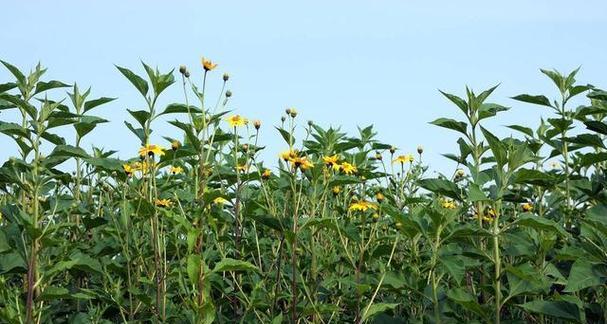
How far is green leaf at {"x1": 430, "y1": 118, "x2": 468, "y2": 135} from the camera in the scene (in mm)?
4008

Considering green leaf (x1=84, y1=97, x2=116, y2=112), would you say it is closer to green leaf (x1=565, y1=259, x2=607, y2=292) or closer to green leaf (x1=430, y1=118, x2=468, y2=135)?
green leaf (x1=430, y1=118, x2=468, y2=135)

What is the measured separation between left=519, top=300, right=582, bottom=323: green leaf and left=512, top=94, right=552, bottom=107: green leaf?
50.2 inches

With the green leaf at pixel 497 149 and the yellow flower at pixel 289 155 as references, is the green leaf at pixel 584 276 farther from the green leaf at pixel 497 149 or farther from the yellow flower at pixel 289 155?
the yellow flower at pixel 289 155

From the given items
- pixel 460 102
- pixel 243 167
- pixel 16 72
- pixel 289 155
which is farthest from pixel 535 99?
pixel 16 72

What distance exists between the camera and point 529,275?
3627 mm

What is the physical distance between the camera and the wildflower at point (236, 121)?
4.75 metres

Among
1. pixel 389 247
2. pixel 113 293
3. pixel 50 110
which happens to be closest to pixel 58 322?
pixel 113 293

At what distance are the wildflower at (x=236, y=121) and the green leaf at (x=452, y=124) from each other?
1.21 m

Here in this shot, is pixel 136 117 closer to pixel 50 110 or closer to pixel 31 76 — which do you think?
pixel 50 110

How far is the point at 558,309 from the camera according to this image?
3.74 metres

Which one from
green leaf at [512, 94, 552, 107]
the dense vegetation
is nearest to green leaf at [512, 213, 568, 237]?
the dense vegetation

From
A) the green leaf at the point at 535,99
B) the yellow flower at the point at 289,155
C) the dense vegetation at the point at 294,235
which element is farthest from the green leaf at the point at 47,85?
the green leaf at the point at 535,99

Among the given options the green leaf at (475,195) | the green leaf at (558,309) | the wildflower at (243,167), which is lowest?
the green leaf at (558,309)

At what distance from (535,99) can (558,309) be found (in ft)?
4.42
